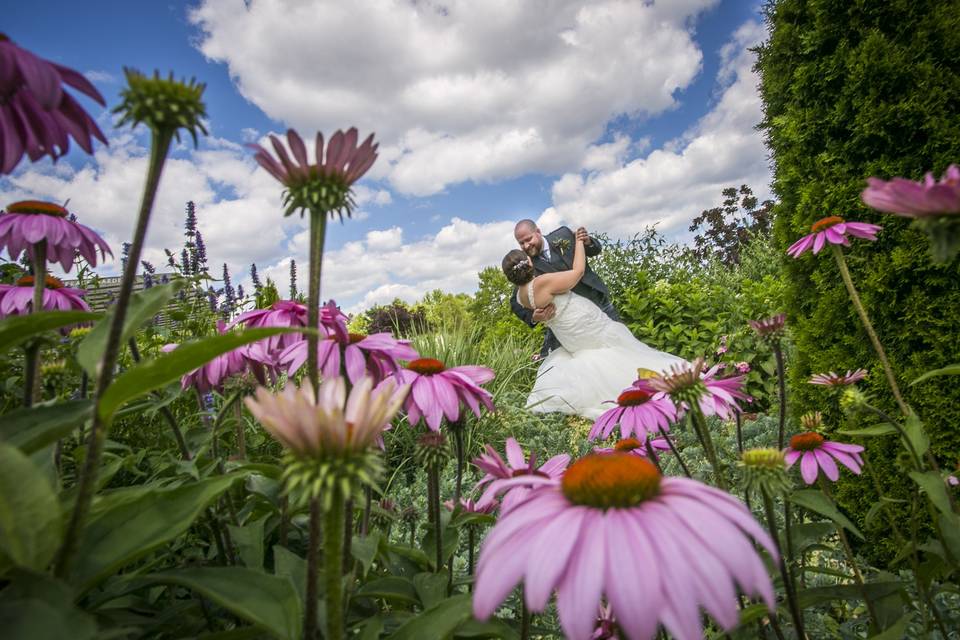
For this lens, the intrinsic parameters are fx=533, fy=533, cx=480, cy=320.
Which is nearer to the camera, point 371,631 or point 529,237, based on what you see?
point 371,631

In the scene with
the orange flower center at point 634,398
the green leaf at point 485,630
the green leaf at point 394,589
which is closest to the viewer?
the green leaf at point 485,630

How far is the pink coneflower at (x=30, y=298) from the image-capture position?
54.9 inches

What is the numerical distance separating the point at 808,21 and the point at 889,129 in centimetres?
74

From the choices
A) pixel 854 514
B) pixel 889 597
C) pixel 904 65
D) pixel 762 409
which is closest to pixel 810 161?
pixel 904 65

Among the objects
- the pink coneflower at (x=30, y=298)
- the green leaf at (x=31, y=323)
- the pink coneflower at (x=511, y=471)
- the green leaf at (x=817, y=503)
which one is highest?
the pink coneflower at (x=30, y=298)

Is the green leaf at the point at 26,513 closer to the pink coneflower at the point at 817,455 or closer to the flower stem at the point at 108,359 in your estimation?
the flower stem at the point at 108,359

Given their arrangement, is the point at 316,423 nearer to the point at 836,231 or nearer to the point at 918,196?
the point at 918,196

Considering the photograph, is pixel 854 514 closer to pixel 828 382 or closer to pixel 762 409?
pixel 828 382

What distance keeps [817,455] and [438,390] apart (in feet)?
3.42

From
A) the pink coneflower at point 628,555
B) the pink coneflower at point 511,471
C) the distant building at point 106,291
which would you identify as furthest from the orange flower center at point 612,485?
the distant building at point 106,291

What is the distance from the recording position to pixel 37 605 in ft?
1.62

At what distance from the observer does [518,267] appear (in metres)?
5.36

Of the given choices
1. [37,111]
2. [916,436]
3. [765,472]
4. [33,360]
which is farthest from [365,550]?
[916,436]

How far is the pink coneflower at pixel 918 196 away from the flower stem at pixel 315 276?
69 cm
